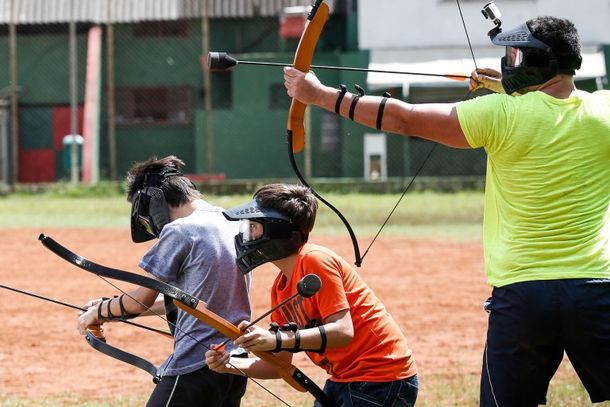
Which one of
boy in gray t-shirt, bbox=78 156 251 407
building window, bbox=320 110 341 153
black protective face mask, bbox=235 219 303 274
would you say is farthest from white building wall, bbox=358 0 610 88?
black protective face mask, bbox=235 219 303 274

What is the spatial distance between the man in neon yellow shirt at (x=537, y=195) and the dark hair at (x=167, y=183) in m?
1.04

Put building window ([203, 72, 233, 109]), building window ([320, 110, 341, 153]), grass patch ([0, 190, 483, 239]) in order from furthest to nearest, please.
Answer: building window ([203, 72, 233, 109])
building window ([320, 110, 341, 153])
grass patch ([0, 190, 483, 239])

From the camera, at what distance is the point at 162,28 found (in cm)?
2906

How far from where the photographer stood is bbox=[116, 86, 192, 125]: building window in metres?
29.0

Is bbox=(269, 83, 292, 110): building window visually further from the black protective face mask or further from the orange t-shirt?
the orange t-shirt

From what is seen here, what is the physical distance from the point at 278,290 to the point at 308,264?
0.26 metres

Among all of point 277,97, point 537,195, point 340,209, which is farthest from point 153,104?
point 537,195

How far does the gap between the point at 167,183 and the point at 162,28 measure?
2411cm

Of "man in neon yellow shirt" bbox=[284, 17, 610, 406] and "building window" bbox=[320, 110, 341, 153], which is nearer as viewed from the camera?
"man in neon yellow shirt" bbox=[284, 17, 610, 406]

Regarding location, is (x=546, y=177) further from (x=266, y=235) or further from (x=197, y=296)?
(x=197, y=296)

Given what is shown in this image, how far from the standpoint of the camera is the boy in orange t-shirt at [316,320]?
4727 millimetres

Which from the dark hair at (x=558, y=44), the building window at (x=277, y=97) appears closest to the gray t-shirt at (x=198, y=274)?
the dark hair at (x=558, y=44)

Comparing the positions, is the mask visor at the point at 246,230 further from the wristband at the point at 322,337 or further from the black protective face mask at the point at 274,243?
the wristband at the point at 322,337

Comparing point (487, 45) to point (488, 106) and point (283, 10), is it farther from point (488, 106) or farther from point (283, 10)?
point (488, 106)
